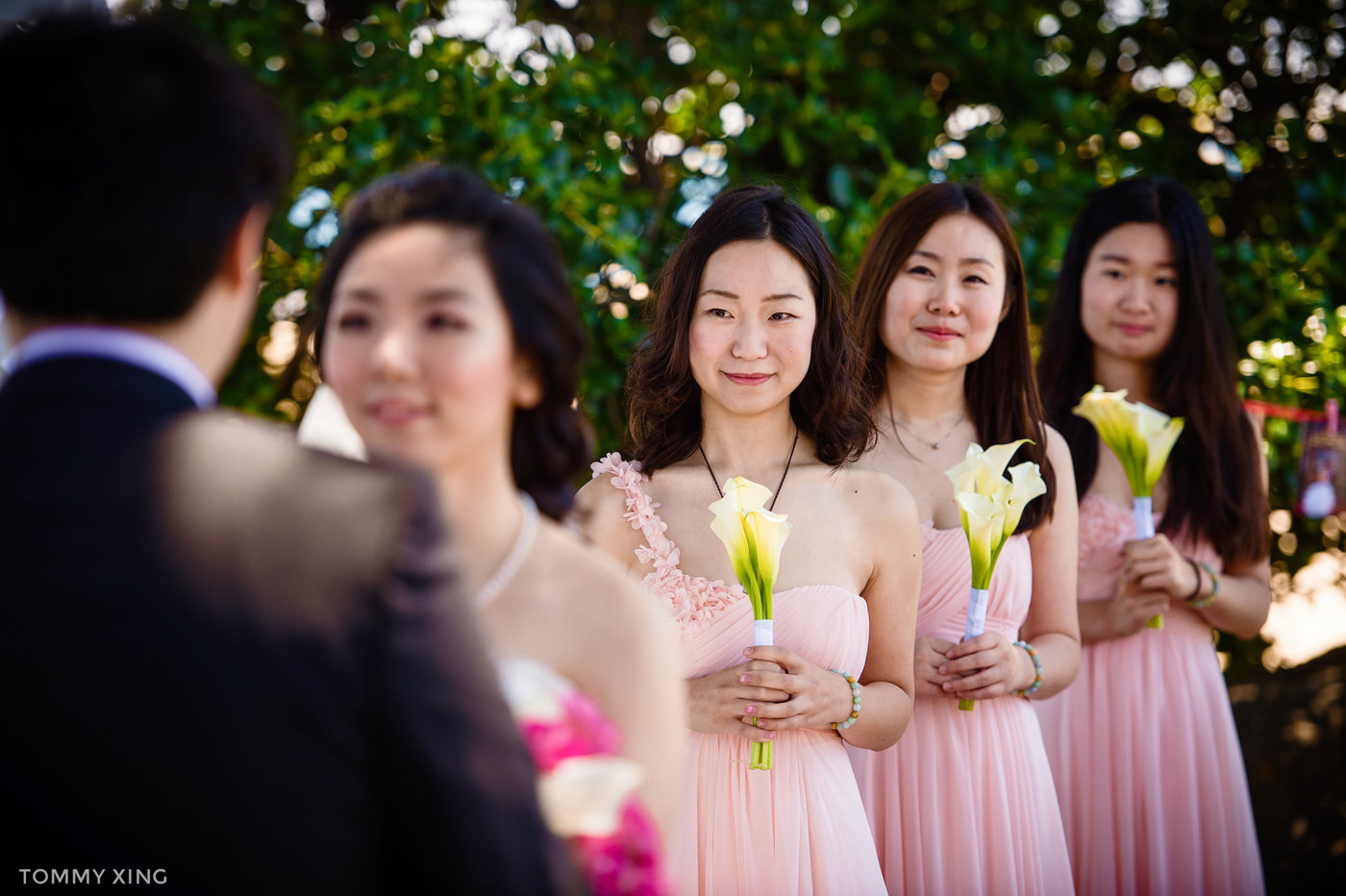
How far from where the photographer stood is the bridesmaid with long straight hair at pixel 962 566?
2.97 metres

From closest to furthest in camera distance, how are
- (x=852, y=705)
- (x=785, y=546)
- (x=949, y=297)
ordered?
(x=852, y=705), (x=785, y=546), (x=949, y=297)

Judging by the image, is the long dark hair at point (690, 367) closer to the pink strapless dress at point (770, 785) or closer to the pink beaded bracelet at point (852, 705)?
the pink strapless dress at point (770, 785)

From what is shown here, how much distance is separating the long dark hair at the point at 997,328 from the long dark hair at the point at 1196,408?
0.55 metres

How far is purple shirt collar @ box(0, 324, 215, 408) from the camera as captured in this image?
111 centimetres

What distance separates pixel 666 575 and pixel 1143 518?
1643 mm

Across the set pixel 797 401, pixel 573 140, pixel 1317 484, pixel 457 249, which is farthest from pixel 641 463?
pixel 1317 484

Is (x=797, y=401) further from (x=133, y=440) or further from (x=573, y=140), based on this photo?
(x=133, y=440)

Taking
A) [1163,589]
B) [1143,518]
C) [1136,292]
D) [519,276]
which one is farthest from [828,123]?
[519,276]

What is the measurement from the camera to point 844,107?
15.7 feet

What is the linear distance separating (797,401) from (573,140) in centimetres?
175

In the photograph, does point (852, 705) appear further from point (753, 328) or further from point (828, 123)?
point (828, 123)

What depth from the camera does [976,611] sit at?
2842 millimetres

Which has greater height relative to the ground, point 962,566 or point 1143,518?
point 1143,518

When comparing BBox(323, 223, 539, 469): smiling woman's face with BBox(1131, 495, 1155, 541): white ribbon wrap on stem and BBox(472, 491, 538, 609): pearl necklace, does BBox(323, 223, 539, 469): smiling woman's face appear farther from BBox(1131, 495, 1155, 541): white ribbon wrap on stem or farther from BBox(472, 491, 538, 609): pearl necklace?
BBox(1131, 495, 1155, 541): white ribbon wrap on stem
